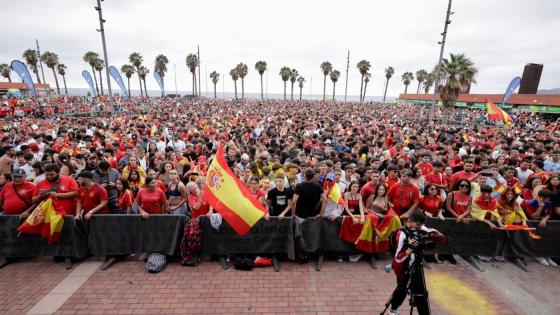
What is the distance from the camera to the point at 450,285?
17.5 ft

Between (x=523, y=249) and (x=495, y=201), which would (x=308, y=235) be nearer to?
(x=495, y=201)

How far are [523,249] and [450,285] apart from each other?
2.27m

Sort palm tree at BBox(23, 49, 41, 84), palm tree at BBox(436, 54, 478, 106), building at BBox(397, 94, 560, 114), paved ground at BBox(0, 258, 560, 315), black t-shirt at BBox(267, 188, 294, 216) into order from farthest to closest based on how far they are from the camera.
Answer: palm tree at BBox(23, 49, 41, 84) → building at BBox(397, 94, 560, 114) → palm tree at BBox(436, 54, 478, 106) → black t-shirt at BBox(267, 188, 294, 216) → paved ground at BBox(0, 258, 560, 315)

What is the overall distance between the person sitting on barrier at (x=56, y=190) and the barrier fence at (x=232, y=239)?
0.30 meters

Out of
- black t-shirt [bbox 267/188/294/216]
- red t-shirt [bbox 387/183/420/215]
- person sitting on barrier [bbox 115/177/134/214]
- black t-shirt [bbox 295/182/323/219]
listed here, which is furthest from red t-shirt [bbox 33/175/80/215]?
red t-shirt [bbox 387/183/420/215]

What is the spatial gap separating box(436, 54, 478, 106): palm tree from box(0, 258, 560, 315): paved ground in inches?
979

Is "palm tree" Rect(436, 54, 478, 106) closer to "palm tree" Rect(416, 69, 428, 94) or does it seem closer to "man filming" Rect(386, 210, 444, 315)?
"man filming" Rect(386, 210, 444, 315)

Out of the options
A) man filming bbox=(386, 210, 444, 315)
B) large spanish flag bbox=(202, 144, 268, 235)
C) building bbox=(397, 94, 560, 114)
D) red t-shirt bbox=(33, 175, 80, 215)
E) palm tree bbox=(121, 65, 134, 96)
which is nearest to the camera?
man filming bbox=(386, 210, 444, 315)

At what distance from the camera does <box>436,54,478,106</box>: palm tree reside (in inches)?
1031

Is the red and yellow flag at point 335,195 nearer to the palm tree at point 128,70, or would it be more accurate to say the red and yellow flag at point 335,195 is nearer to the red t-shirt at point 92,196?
the red t-shirt at point 92,196

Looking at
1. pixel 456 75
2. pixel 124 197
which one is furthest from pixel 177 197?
pixel 456 75

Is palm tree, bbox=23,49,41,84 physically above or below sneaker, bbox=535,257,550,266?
above

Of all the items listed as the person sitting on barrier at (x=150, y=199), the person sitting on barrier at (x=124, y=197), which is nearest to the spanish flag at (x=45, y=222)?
the person sitting on barrier at (x=124, y=197)

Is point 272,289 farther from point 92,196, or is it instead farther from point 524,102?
point 524,102
